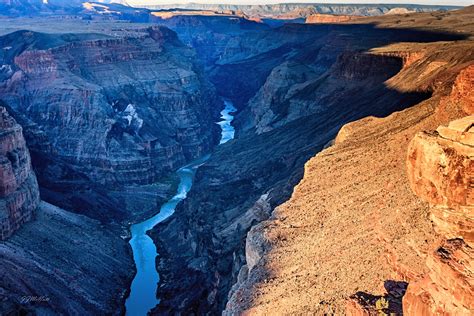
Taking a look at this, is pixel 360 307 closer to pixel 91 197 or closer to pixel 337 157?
pixel 337 157

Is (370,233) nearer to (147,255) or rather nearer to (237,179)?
(147,255)

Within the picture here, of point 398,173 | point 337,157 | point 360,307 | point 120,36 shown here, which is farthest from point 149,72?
point 360,307

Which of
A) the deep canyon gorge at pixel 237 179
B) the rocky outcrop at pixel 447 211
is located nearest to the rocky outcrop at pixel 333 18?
the deep canyon gorge at pixel 237 179

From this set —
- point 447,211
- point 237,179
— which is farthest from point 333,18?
point 447,211

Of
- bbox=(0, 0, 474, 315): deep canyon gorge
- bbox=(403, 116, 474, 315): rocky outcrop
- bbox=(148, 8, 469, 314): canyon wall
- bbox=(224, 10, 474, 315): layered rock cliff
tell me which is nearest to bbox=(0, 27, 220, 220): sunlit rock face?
bbox=(0, 0, 474, 315): deep canyon gorge

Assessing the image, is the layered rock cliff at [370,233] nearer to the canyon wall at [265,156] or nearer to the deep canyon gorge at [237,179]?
the deep canyon gorge at [237,179]

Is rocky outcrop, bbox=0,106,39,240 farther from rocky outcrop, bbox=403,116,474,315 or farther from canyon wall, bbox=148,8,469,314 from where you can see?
rocky outcrop, bbox=403,116,474,315
